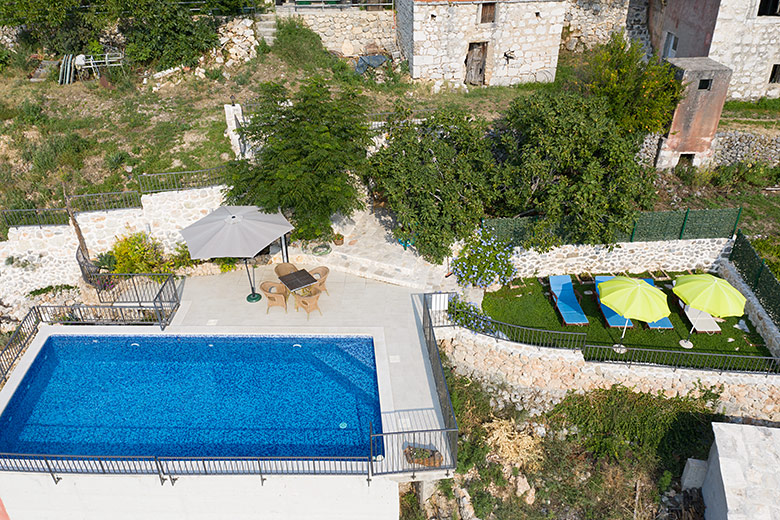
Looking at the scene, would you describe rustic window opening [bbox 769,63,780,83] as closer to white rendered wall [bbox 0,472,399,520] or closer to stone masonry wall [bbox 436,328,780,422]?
stone masonry wall [bbox 436,328,780,422]

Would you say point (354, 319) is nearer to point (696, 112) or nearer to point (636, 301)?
point (636, 301)

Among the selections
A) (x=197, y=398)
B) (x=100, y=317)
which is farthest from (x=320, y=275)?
(x=100, y=317)

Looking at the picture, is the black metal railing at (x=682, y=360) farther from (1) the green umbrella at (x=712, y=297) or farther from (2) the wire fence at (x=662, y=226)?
(2) the wire fence at (x=662, y=226)

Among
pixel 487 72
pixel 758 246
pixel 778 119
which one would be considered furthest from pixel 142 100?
pixel 778 119

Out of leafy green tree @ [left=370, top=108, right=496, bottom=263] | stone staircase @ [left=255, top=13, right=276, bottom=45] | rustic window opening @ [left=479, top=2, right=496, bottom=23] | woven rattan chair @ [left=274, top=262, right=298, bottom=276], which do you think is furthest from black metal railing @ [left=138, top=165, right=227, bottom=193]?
rustic window opening @ [left=479, top=2, right=496, bottom=23]

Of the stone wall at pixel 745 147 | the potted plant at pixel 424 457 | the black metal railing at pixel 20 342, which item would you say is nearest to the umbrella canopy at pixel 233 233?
the black metal railing at pixel 20 342

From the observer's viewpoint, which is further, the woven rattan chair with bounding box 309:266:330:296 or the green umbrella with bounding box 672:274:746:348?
the woven rattan chair with bounding box 309:266:330:296

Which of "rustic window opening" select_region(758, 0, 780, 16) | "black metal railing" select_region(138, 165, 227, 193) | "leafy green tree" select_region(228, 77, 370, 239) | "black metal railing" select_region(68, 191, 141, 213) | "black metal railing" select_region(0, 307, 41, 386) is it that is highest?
"rustic window opening" select_region(758, 0, 780, 16)
